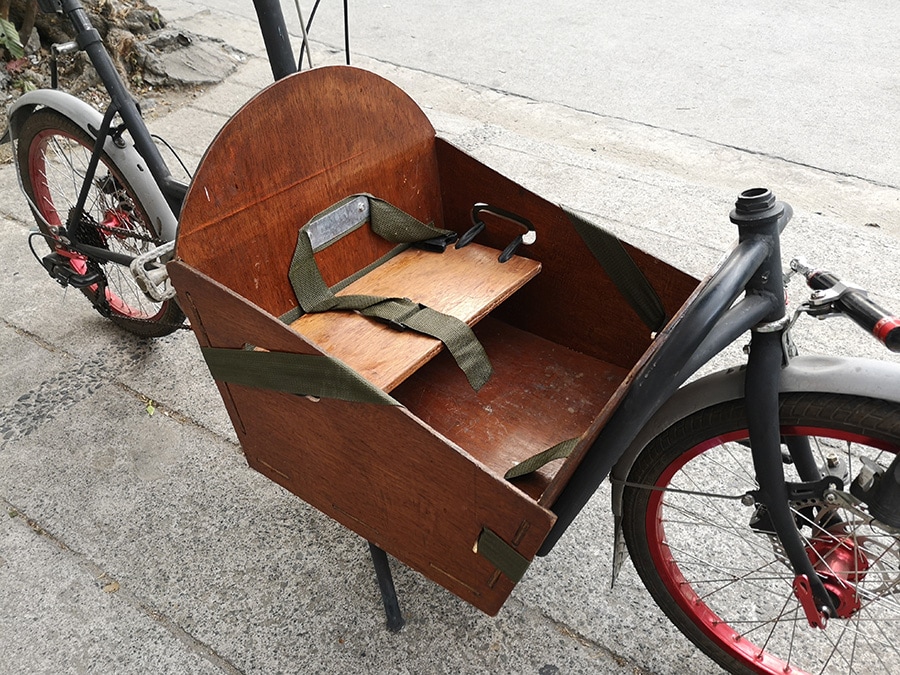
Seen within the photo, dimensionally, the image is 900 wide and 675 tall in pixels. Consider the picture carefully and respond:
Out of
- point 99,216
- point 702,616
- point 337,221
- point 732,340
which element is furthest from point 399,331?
point 99,216

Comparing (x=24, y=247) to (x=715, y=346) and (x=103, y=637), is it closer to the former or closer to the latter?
(x=103, y=637)

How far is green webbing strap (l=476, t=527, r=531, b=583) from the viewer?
1394 mm

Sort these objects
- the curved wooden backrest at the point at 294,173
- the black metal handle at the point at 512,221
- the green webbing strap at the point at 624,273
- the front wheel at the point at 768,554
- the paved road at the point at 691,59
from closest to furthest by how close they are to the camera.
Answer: the front wheel at the point at 768,554
the curved wooden backrest at the point at 294,173
the green webbing strap at the point at 624,273
the black metal handle at the point at 512,221
the paved road at the point at 691,59

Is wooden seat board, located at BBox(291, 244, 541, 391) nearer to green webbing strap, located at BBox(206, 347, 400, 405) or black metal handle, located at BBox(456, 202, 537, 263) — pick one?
black metal handle, located at BBox(456, 202, 537, 263)

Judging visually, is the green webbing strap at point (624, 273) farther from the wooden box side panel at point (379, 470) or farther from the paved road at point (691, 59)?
the paved road at point (691, 59)

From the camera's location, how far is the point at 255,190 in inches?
68.2

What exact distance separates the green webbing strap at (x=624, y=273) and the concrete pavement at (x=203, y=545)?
700 millimetres

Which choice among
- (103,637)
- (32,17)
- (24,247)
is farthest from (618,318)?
(32,17)

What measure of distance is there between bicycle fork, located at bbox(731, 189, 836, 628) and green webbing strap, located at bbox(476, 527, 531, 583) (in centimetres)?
48

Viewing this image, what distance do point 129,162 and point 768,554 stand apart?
2.21 meters

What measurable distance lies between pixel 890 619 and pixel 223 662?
5.41 feet

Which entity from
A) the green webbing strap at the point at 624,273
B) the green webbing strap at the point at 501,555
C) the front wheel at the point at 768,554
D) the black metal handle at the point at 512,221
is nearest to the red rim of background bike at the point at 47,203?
the black metal handle at the point at 512,221

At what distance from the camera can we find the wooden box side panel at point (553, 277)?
196 cm

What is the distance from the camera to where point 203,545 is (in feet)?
7.02
